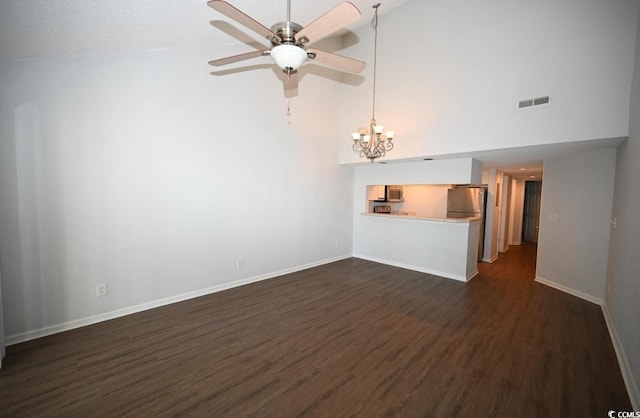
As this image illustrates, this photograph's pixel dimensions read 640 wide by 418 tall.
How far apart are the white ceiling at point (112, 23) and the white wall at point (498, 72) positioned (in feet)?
6.97

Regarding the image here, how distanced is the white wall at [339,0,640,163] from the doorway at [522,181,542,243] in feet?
24.3

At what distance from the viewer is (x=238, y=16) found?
5.79 ft

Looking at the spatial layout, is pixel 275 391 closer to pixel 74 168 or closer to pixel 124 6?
pixel 74 168

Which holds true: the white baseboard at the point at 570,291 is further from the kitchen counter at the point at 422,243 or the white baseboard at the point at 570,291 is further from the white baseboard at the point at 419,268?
the white baseboard at the point at 419,268

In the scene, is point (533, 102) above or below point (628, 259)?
above

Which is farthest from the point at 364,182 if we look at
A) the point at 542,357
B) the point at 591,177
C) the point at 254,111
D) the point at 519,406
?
the point at 519,406

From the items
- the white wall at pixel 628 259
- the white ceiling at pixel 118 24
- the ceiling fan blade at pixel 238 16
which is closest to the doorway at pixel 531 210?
the white wall at pixel 628 259

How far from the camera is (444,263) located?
16.3 feet

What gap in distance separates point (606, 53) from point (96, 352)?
623 cm

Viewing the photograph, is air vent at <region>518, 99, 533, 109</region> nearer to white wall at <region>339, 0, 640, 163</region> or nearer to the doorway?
white wall at <region>339, 0, 640, 163</region>

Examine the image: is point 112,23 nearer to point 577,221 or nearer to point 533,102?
point 533,102

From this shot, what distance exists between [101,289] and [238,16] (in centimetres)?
335

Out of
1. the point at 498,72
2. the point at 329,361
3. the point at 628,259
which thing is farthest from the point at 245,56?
the point at 628,259

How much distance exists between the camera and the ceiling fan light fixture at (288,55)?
1886 mm
